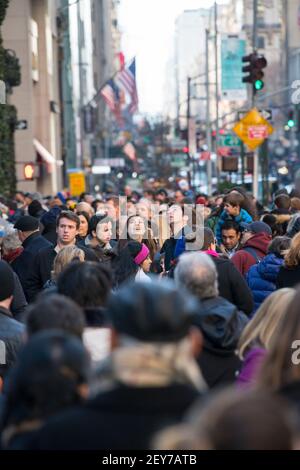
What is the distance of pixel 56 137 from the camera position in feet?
206

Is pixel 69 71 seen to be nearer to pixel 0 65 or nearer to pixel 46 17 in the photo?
pixel 46 17

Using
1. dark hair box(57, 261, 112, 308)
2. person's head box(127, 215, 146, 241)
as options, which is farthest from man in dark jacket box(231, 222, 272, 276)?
dark hair box(57, 261, 112, 308)

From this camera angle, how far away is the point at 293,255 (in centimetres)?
1034

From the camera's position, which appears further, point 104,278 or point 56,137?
point 56,137

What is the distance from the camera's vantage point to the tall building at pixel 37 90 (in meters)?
49.9

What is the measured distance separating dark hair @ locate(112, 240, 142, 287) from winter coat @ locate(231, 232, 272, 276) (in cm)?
100

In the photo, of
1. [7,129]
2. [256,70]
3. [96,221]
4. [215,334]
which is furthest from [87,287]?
[7,129]

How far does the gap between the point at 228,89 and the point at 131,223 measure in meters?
45.1

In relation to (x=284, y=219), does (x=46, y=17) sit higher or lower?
higher

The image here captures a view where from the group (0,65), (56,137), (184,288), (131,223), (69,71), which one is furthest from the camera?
(69,71)

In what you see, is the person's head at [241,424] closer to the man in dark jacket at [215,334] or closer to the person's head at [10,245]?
the man in dark jacket at [215,334]

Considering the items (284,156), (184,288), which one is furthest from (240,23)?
(184,288)

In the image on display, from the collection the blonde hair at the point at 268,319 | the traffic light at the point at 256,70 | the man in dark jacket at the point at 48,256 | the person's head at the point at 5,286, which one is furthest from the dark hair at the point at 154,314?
the traffic light at the point at 256,70

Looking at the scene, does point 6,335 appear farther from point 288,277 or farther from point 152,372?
point 152,372
